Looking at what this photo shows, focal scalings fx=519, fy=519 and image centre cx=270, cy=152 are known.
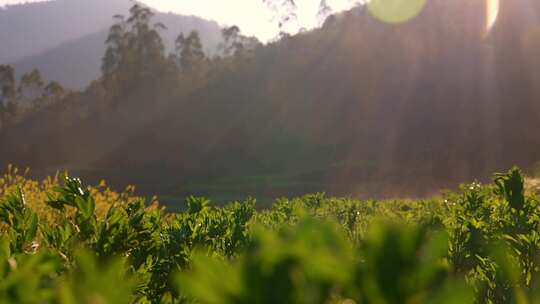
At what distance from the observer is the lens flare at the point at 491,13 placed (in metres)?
50.9

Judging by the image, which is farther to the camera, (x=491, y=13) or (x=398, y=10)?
(x=398, y=10)

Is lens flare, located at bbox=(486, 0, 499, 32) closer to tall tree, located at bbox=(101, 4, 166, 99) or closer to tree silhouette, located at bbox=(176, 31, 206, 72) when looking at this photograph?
tree silhouette, located at bbox=(176, 31, 206, 72)

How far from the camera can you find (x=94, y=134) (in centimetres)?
5928

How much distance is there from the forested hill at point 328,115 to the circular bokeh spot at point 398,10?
5.41ft

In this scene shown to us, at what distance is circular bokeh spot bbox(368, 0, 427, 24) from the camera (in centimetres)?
5738

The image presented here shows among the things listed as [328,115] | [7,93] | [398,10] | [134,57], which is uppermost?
[398,10]

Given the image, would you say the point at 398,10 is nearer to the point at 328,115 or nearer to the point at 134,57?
the point at 328,115

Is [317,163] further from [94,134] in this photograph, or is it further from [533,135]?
[94,134]

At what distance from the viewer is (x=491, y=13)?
53219 mm

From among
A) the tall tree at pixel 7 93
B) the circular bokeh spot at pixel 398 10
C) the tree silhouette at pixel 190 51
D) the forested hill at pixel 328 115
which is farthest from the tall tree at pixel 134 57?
the circular bokeh spot at pixel 398 10

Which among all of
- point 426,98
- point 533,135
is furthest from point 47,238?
point 426,98

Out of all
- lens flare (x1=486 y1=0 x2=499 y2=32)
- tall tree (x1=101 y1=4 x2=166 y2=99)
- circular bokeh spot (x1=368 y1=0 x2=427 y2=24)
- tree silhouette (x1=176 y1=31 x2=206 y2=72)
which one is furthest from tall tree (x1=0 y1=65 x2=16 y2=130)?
lens flare (x1=486 y1=0 x2=499 y2=32)

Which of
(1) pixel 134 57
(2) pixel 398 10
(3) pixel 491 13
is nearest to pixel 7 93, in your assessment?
(1) pixel 134 57

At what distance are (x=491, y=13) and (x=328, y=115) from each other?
20764 mm
